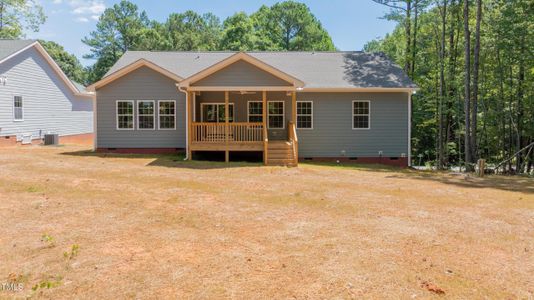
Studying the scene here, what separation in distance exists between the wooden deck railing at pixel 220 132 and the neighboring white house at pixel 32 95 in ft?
34.8

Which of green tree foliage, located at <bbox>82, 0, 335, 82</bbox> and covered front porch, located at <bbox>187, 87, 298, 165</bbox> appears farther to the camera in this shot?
green tree foliage, located at <bbox>82, 0, 335, 82</bbox>

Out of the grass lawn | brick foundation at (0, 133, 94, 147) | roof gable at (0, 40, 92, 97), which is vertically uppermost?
roof gable at (0, 40, 92, 97)

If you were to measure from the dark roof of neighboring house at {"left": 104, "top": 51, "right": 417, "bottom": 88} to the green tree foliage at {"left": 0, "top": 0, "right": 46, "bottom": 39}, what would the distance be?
20567 mm

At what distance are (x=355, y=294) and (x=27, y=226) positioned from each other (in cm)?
542

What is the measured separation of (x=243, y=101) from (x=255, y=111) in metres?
0.75

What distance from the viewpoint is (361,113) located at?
57.8ft

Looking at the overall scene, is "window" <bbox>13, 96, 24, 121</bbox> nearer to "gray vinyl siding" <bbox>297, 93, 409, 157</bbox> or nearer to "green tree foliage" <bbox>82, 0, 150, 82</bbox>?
"gray vinyl siding" <bbox>297, 93, 409, 157</bbox>

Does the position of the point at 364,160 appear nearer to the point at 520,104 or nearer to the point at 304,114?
the point at 304,114

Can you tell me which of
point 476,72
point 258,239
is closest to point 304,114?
point 476,72

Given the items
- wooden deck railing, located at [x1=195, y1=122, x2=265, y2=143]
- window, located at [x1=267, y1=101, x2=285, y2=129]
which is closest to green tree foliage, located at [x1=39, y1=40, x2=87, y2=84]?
window, located at [x1=267, y1=101, x2=285, y2=129]

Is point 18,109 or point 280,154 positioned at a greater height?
point 18,109

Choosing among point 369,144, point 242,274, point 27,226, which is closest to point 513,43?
point 369,144

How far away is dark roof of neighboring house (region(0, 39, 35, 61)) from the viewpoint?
19250 mm

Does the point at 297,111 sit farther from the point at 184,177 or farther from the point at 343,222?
the point at 343,222
